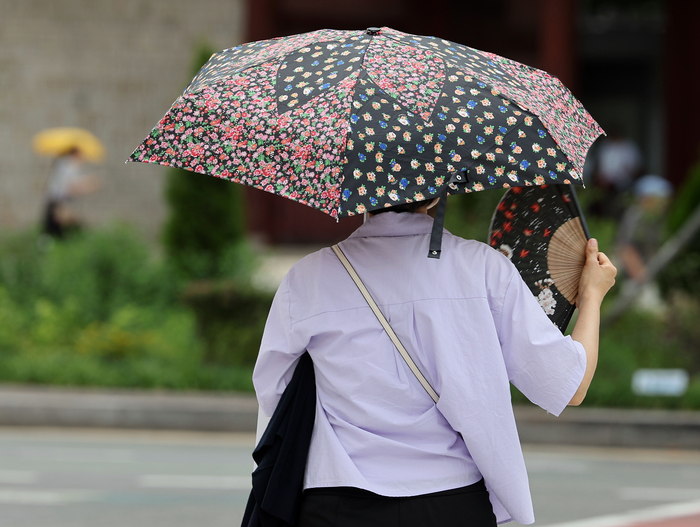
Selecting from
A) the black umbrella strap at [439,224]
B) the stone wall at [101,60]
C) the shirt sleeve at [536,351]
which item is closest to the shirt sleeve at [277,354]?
the black umbrella strap at [439,224]

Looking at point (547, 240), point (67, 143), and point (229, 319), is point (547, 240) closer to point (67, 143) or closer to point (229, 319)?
point (229, 319)

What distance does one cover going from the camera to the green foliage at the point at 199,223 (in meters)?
11.9

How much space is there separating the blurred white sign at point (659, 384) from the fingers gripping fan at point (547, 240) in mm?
6893

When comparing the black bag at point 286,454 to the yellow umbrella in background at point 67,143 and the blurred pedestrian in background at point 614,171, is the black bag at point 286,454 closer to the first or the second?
the yellow umbrella in background at point 67,143

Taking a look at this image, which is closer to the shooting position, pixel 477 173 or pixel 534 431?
pixel 477 173

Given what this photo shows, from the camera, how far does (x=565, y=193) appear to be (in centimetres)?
268

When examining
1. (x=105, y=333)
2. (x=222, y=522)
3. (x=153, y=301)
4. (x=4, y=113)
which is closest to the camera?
(x=222, y=522)

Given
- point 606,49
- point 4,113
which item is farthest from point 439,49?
point 606,49

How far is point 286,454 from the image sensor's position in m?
2.29

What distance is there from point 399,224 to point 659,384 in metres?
7.45

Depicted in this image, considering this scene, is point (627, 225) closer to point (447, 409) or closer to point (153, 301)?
point (153, 301)

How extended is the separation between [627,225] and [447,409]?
36.0ft

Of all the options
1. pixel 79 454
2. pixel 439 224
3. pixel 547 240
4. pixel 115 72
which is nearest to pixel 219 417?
pixel 79 454

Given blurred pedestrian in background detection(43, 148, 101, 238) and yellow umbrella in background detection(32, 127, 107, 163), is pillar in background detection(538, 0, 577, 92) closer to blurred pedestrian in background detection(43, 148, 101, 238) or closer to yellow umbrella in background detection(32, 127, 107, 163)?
yellow umbrella in background detection(32, 127, 107, 163)
